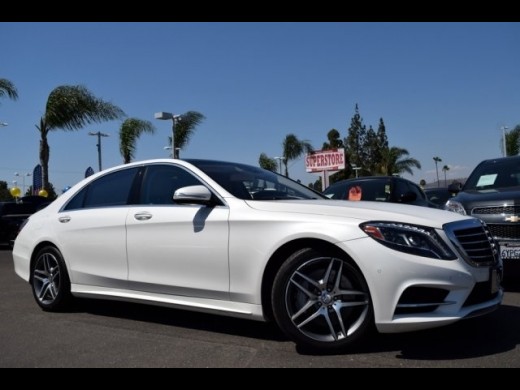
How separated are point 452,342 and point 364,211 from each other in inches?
47.5

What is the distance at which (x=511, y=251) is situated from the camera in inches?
227

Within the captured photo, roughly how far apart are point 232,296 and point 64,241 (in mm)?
2218

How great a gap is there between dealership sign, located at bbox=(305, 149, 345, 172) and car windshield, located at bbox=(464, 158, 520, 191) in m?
9.94

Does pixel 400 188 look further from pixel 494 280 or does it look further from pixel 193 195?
pixel 193 195

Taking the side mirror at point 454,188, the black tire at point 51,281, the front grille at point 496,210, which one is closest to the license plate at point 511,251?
the front grille at point 496,210

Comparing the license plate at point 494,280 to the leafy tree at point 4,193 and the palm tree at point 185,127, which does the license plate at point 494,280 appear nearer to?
the palm tree at point 185,127

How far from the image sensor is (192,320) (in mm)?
4984

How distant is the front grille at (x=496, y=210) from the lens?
6.00 meters

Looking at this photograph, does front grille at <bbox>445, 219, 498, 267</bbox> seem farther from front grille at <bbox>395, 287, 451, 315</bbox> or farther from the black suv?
the black suv

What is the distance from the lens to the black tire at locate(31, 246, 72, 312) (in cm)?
543

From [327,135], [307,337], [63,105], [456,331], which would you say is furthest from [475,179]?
[327,135]

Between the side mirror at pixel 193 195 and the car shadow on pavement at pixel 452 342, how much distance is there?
1370 millimetres

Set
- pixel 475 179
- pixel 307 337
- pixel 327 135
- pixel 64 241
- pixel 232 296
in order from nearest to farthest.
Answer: pixel 307 337 < pixel 232 296 < pixel 64 241 < pixel 475 179 < pixel 327 135

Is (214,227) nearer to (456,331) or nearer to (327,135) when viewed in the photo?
(456,331)
